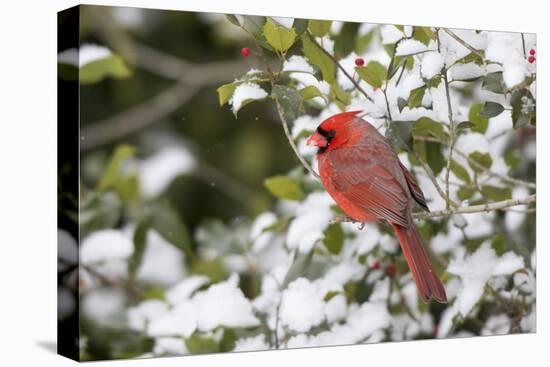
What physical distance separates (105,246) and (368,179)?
1108 millimetres

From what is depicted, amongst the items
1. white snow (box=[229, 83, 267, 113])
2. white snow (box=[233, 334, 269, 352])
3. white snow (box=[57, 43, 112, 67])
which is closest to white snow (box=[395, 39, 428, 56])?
white snow (box=[229, 83, 267, 113])

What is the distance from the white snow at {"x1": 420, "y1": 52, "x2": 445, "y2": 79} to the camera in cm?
395

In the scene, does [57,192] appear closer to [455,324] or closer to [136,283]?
[136,283]

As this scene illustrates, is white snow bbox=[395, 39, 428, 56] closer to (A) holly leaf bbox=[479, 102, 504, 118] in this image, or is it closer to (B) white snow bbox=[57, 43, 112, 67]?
(A) holly leaf bbox=[479, 102, 504, 118]

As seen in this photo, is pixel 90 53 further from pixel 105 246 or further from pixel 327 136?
pixel 327 136

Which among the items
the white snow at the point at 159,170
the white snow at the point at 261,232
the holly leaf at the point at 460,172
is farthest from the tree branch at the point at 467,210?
the white snow at the point at 159,170

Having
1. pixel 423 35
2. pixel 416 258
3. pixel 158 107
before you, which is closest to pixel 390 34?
pixel 423 35

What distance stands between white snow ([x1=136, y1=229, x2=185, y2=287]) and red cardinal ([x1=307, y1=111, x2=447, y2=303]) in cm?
70

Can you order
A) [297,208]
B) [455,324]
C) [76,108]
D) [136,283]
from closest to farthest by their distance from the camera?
[76,108] < [136,283] < [297,208] < [455,324]

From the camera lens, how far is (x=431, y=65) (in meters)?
3.95

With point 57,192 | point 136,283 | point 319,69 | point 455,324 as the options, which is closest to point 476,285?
point 455,324

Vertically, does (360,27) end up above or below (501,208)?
above

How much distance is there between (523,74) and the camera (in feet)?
14.0

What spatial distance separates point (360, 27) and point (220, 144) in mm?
868
